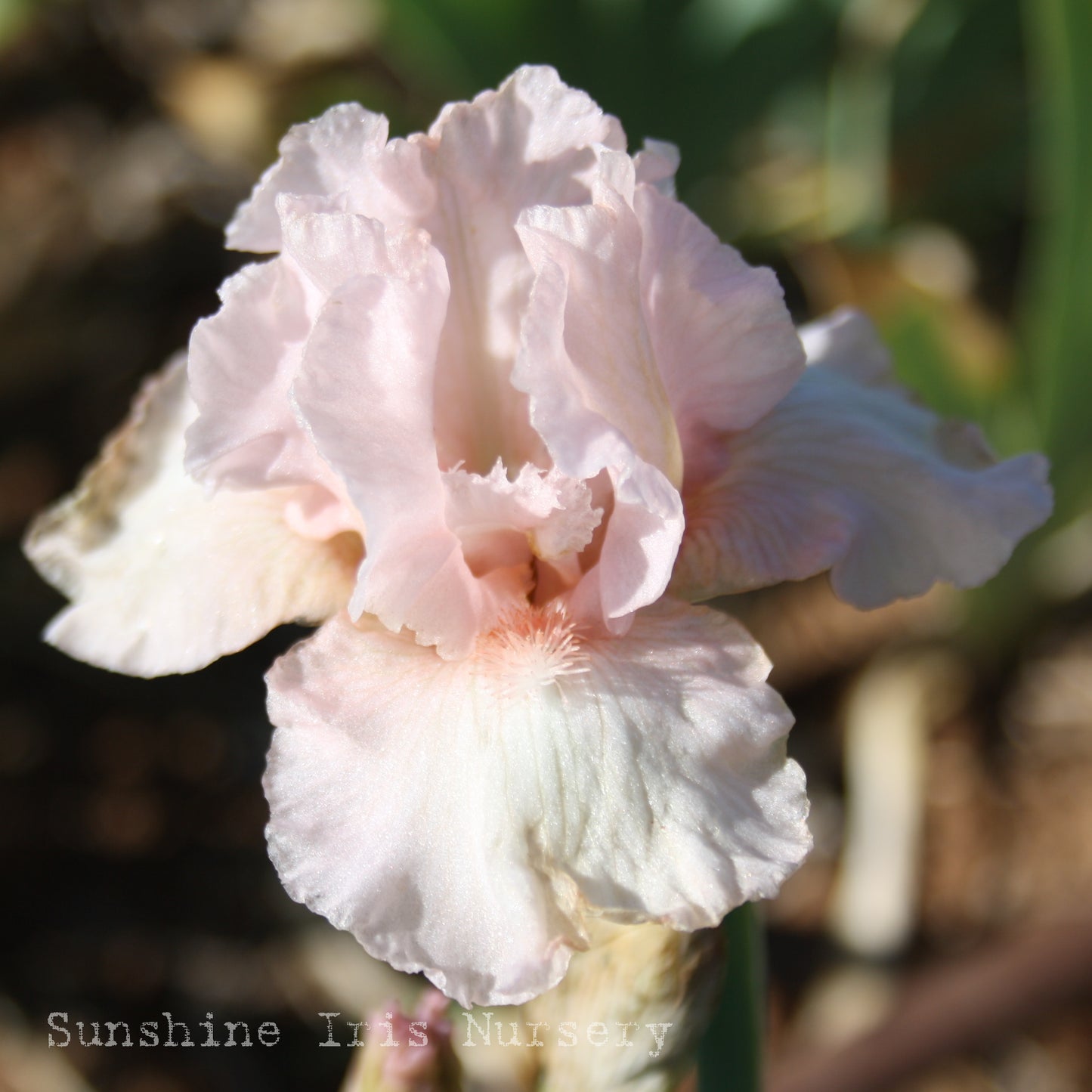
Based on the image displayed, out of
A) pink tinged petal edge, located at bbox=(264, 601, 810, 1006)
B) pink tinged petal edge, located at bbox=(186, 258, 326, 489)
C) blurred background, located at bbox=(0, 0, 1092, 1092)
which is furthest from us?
blurred background, located at bbox=(0, 0, 1092, 1092)

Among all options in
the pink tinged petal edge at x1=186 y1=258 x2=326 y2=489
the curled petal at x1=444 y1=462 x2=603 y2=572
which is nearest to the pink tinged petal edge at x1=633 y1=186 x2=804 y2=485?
the curled petal at x1=444 y1=462 x2=603 y2=572

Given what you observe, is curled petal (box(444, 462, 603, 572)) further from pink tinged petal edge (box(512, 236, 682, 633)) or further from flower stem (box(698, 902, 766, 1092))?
flower stem (box(698, 902, 766, 1092))

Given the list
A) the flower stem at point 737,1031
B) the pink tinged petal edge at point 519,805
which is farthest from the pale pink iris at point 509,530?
the flower stem at point 737,1031

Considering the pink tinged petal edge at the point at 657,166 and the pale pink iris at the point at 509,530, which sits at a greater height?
the pink tinged petal edge at the point at 657,166

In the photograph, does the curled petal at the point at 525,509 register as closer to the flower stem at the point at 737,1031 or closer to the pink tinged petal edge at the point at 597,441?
the pink tinged petal edge at the point at 597,441

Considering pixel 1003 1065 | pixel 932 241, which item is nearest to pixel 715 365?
pixel 1003 1065
